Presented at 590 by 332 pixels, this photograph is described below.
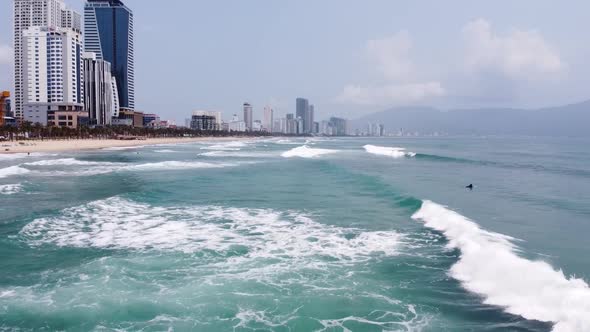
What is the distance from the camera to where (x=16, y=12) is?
177 meters

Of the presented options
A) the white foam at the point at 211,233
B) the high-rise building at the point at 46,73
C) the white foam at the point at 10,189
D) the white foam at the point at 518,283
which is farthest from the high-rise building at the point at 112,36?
the white foam at the point at 518,283

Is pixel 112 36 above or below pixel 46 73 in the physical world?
above

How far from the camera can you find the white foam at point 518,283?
28.9ft

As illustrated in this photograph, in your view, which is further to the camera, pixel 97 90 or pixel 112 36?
pixel 112 36

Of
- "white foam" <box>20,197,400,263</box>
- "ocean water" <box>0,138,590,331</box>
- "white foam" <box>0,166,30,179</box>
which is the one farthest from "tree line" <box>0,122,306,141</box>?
"white foam" <box>20,197,400,263</box>

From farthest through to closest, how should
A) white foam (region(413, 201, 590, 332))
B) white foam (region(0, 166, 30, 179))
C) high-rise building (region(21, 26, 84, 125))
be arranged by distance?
high-rise building (region(21, 26, 84, 125)), white foam (region(0, 166, 30, 179)), white foam (region(413, 201, 590, 332))

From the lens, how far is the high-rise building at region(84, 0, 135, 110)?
18775 centimetres

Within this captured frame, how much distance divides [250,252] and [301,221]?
14.5ft

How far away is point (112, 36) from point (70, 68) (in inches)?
2317

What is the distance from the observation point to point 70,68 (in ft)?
450

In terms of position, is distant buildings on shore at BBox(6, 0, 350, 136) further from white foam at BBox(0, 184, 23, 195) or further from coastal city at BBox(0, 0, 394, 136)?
white foam at BBox(0, 184, 23, 195)

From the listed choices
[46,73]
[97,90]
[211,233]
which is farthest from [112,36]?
[211,233]

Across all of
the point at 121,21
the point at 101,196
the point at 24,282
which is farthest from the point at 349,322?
the point at 121,21

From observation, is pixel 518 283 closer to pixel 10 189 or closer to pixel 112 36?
pixel 10 189
